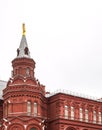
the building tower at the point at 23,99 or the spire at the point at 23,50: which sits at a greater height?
the spire at the point at 23,50

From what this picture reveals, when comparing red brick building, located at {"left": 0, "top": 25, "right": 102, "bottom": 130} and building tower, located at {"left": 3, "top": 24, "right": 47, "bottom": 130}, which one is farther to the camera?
red brick building, located at {"left": 0, "top": 25, "right": 102, "bottom": 130}

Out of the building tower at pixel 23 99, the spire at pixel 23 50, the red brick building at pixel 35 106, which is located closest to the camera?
the building tower at pixel 23 99

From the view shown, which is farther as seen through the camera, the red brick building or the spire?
the spire

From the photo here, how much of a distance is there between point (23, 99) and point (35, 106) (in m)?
2.77

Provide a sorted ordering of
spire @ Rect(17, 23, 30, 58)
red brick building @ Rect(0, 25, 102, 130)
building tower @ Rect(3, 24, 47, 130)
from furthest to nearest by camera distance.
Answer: spire @ Rect(17, 23, 30, 58), red brick building @ Rect(0, 25, 102, 130), building tower @ Rect(3, 24, 47, 130)

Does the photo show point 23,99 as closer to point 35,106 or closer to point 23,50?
point 35,106

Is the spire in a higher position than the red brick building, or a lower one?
higher

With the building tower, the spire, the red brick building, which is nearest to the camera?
the building tower

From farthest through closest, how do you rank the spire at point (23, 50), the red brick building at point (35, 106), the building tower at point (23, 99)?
the spire at point (23, 50), the red brick building at point (35, 106), the building tower at point (23, 99)

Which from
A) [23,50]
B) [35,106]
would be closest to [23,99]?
[35,106]

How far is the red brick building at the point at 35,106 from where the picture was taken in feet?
225

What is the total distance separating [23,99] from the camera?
68.9 m

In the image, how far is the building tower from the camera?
67812mm

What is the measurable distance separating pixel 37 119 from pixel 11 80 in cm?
854
